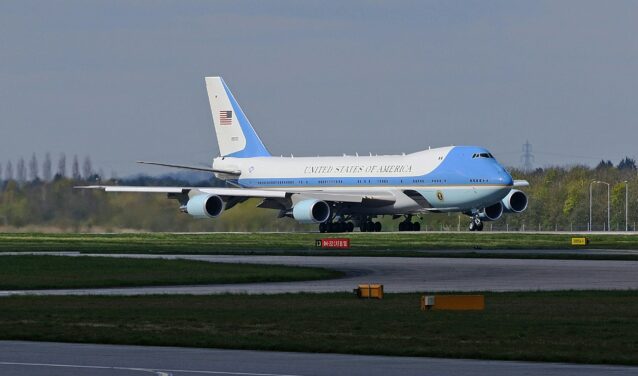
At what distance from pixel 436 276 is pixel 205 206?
4755cm

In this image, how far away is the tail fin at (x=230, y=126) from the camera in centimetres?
10456

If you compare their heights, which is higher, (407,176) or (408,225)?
(407,176)

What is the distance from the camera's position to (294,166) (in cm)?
10000

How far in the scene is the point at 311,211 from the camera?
91625 mm

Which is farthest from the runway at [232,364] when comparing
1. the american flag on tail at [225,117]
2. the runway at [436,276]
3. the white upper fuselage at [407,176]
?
the american flag on tail at [225,117]

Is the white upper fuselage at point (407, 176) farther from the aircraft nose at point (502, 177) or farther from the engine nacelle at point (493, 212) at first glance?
the engine nacelle at point (493, 212)

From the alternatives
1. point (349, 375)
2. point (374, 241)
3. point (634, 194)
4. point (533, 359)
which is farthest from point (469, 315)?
point (634, 194)

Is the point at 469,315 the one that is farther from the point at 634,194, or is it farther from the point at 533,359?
the point at 634,194

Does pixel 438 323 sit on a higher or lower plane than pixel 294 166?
lower

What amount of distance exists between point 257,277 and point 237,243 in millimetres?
34089

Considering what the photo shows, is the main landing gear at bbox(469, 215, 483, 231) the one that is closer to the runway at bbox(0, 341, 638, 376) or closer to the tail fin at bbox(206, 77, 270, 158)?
the tail fin at bbox(206, 77, 270, 158)

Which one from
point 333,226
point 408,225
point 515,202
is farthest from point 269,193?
point 515,202

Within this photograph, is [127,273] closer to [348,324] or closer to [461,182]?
[348,324]

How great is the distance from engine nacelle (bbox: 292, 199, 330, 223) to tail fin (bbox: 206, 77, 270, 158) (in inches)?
486
